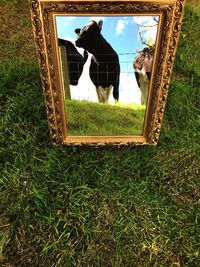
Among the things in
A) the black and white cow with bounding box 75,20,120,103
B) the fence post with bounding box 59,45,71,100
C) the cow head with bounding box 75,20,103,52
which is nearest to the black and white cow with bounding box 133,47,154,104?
the black and white cow with bounding box 75,20,120,103

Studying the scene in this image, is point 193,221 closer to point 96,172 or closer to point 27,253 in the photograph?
point 96,172

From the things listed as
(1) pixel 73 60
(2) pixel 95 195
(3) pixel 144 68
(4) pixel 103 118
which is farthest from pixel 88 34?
(2) pixel 95 195

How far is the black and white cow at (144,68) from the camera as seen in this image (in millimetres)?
2394

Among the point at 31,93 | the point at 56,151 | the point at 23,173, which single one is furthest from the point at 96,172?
the point at 31,93

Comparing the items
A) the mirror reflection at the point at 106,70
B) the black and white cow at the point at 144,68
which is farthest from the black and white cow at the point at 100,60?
the black and white cow at the point at 144,68

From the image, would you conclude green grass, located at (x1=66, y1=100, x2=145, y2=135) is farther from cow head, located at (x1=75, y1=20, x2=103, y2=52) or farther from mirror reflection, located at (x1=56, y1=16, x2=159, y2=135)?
cow head, located at (x1=75, y1=20, x2=103, y2=52)

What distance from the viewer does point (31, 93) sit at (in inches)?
127

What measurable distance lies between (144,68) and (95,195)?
3.13ft

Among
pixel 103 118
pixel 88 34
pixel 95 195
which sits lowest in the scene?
pixel 95 195

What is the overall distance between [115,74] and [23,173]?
0.99 meters

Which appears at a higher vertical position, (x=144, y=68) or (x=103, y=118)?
(x=144, y=68)

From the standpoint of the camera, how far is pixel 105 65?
8.14ft

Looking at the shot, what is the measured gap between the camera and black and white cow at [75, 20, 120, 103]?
2295 mm

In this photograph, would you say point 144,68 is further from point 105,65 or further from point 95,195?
point 95,195
